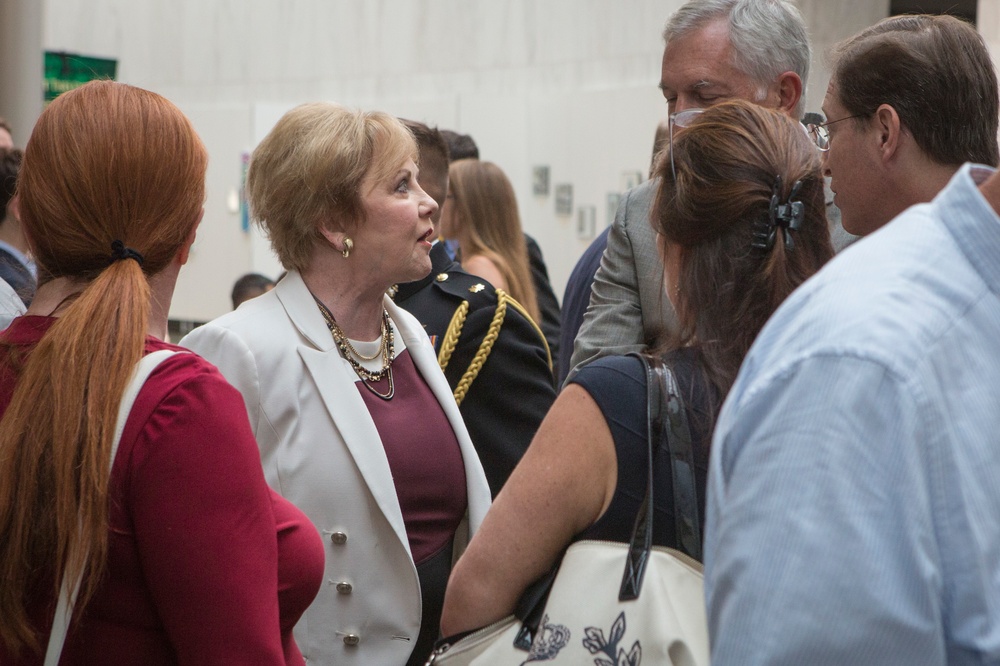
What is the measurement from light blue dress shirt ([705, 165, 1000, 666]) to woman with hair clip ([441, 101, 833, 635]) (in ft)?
2.43

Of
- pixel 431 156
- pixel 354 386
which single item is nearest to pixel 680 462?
pixel 354 386

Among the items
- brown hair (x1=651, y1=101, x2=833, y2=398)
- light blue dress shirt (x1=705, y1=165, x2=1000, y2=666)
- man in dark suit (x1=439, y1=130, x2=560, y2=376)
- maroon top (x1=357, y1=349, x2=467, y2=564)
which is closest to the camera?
light blue dress shirt (x1=705, y1=165, x2=1000, y2=666)

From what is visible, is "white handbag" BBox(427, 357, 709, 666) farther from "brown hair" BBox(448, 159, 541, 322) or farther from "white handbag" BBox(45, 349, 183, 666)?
"brown hair" BBox(448, 159, 541, 322)

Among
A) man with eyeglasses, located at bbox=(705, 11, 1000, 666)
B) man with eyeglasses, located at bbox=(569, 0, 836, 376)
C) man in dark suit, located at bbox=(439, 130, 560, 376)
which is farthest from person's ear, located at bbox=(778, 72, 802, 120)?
man in dark suit, located at bbox=(439, 130, 560, 376)

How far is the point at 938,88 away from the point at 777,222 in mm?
560

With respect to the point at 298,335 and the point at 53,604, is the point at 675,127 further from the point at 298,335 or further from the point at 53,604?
the point at 53,604

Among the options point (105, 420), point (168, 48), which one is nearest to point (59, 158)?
point (105, 420)

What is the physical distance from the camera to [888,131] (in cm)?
223

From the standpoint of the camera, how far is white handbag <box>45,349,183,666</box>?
1.65 m

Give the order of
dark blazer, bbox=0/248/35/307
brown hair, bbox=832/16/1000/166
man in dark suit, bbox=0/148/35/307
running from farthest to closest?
man in dark suit, bbox=0/148/35/307, dark blazer, bbox=0/248/35/307, brown hair, bbox=832/16/1000/166

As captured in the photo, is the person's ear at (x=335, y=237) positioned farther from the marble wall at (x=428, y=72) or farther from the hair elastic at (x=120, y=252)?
the marble wall at (x=428, y=72)

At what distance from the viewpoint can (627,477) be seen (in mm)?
1742

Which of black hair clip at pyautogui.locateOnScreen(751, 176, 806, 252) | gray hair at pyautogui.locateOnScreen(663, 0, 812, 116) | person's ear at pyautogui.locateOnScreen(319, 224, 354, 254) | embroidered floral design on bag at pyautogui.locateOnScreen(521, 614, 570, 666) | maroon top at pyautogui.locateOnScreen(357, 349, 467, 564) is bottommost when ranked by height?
maroon top at pyautogui.locateOnScreen(357, 349, 467, 564)

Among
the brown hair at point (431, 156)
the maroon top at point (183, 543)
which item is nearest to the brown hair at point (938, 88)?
the maroon top at point (183, 543)
